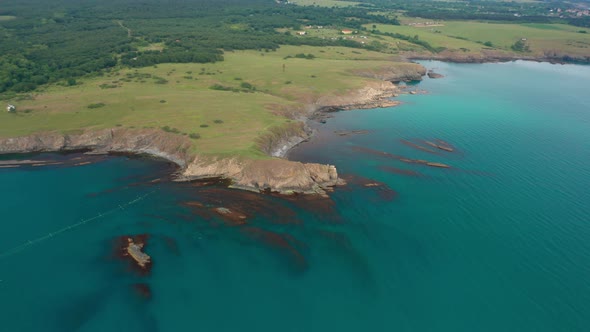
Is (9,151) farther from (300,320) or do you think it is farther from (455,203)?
(455,203)

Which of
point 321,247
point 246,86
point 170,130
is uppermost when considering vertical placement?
point 246,86

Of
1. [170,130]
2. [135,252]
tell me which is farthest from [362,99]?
[135,252]

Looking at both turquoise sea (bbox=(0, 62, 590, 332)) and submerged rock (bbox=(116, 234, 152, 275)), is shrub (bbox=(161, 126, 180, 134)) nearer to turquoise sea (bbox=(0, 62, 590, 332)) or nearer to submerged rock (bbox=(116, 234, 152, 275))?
turquoise sea (bbox=(0, 62, 590, 332))

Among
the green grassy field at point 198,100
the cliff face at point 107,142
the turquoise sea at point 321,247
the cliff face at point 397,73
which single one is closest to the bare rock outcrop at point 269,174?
the turquoise sea at point 321,247

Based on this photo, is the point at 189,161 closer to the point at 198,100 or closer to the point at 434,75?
the point at 198,100

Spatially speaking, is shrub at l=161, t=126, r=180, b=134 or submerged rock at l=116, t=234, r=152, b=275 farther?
shrub at l=161, t=126, r=180, b=134

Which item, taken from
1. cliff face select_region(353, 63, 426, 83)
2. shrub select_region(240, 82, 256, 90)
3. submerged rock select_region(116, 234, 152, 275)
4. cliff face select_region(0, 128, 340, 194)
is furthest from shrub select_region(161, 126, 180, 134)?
cliff face select_region(353, 63, 426, 83)


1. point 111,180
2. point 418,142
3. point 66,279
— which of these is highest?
point 418,142

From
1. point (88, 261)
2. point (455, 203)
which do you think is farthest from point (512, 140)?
point (88, 261)
